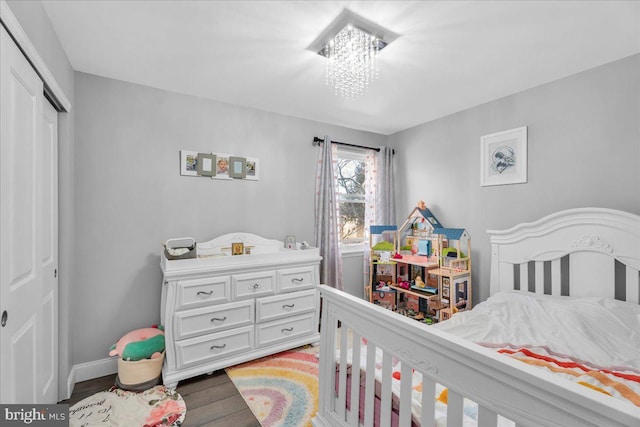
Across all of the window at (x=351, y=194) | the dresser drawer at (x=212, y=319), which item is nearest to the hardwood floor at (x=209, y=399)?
the dresser drawer at (x=212, y=319)

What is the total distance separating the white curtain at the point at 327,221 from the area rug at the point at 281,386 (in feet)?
2.89

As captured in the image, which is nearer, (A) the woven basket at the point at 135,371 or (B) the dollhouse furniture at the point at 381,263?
(A) the woven basket at the point at 135,371

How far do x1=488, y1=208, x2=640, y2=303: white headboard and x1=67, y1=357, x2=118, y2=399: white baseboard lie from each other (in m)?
3.37

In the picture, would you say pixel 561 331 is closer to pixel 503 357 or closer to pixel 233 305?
pixel 503 357

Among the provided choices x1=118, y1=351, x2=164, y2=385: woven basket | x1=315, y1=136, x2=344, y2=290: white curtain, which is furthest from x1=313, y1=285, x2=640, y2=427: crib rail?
x1=315, y1=136, x2=344, y2=290: white curtain

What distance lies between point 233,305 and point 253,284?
231 millimetres

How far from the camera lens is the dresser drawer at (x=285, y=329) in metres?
2.57

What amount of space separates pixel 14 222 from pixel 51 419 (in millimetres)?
1003

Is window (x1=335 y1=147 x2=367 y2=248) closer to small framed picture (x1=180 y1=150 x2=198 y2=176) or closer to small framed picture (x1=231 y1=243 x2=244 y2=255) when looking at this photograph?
small framed picture (x1=231 y1=243 x2=244 y2=255)

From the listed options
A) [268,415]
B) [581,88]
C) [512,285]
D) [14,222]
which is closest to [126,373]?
[268,415]

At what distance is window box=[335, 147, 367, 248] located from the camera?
12.4 ft

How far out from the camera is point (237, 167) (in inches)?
116

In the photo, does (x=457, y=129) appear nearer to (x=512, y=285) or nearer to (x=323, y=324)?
(x=512, y=285)

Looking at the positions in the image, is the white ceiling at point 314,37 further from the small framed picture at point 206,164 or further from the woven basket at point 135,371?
the woven basket at point 135,371
